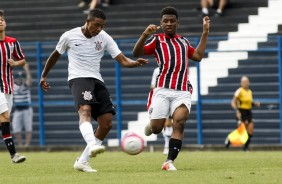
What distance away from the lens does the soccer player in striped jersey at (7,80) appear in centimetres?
1725

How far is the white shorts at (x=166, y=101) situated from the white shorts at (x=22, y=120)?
12.6m

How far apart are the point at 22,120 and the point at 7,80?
33.4 feet

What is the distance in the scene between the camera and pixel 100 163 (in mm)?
17781

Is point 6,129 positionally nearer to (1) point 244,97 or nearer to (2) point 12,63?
(2) point 12,63

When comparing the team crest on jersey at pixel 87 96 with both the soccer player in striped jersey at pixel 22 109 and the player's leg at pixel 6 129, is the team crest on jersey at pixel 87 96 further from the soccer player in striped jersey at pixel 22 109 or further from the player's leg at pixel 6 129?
the soccer player in striped jersey at pixel 22 109

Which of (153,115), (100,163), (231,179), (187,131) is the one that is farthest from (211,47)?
(231,179)

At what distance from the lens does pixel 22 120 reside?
27656 millimetres

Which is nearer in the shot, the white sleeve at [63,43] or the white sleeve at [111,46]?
the white sleeve at [63,43]

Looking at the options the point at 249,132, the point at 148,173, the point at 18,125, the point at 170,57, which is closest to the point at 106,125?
the point at 148,173

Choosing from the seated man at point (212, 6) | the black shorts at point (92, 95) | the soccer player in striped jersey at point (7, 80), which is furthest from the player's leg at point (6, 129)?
the seated man at point (212, 6)

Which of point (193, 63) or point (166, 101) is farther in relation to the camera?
point (193, 63)

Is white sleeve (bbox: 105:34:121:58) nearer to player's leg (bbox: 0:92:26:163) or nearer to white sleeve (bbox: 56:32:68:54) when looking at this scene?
white sleeve (bbox: 56:32:68:54)

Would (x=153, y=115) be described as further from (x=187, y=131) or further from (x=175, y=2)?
(x=175, y=2)

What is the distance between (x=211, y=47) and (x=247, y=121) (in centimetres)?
220
